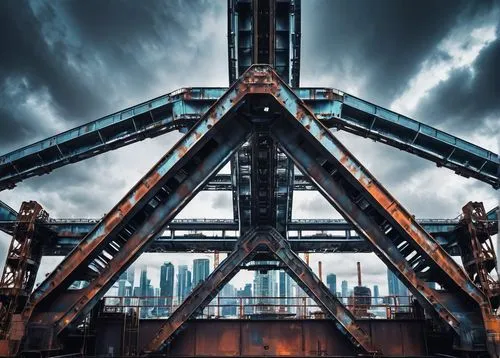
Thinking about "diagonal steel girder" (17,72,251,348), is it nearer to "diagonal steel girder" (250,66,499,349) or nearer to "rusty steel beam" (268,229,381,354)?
"diagonal steel girder" (250,66,499,349)

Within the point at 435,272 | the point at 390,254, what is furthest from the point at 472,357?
the point at 390,254

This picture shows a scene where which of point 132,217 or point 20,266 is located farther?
point 20,266

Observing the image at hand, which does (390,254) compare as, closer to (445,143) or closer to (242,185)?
(445,143)

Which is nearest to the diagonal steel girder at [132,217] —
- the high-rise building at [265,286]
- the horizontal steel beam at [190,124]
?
the horizontal steel beam at [190,124]

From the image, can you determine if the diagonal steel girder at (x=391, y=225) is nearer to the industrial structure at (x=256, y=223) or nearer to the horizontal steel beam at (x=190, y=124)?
the industrial structure at (x=256, y=223)

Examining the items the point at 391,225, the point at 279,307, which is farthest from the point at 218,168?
the point at 279,307

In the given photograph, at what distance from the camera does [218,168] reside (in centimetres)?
1184

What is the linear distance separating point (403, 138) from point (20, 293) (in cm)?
1407

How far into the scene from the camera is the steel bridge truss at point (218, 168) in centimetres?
1078

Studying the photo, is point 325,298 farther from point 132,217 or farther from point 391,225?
point 132,217

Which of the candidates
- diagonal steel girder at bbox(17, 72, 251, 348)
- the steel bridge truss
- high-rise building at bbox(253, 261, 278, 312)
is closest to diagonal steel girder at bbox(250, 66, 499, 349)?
the steel bridge truss

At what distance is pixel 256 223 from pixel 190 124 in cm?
731

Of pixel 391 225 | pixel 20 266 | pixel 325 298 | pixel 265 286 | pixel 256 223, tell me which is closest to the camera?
pixel 391 225

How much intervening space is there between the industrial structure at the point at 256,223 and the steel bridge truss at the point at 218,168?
0.03 metres
